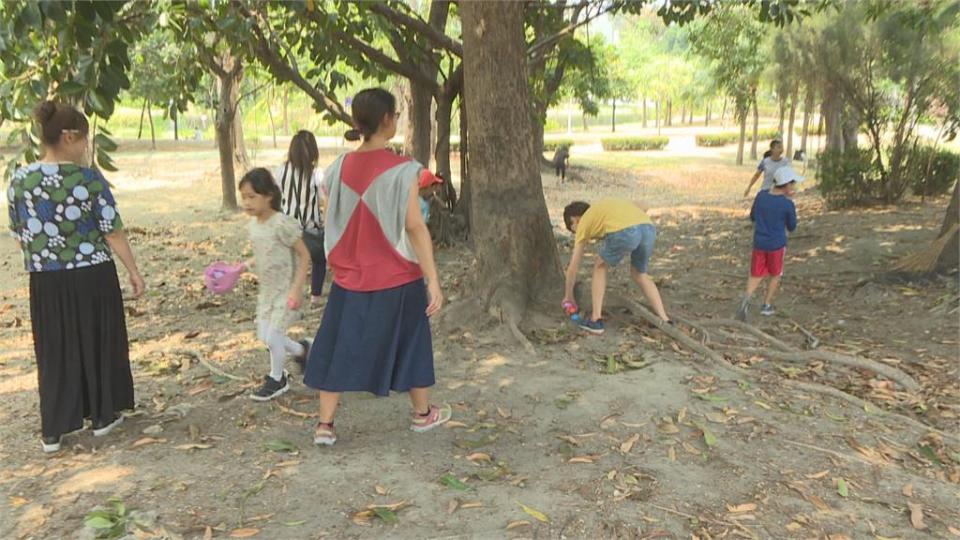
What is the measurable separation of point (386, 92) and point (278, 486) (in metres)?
1.76

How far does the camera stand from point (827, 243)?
9.46 m

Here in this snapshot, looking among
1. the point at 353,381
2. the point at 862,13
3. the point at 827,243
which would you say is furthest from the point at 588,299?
the point at 862,13

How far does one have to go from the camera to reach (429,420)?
3674 millimetres

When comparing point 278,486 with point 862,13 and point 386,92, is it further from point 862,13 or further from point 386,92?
point 862,13

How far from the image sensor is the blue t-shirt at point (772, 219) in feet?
20.0

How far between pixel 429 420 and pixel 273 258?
3.99ft

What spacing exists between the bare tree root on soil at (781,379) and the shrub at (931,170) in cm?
1039

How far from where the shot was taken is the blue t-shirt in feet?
20.0

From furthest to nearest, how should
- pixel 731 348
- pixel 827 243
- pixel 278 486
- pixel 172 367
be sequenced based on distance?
pixel 827 243
pixel 731 348
pixel 172 367
pixel 278 486

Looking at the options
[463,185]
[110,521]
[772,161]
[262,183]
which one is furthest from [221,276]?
[772,161]

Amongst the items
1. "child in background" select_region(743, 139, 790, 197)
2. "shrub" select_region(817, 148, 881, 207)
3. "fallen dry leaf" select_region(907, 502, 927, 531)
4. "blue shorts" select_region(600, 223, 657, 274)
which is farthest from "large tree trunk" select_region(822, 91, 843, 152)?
"fallen dry leaf" select_region(907, 502, 927, 531)

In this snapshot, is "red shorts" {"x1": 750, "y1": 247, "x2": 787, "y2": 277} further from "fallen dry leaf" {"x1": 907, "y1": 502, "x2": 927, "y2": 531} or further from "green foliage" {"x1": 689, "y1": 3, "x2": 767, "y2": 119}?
"green foliage" {"x1": 689, "y1": 3, "x2": 767, "y2": 119}

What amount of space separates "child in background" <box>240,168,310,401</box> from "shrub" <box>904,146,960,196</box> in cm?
1283

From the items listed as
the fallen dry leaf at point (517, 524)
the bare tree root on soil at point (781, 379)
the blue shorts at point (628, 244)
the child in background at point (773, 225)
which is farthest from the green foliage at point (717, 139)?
the fallen dry leaf at point (517, 524)
